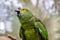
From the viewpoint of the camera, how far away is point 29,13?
1.05 metres

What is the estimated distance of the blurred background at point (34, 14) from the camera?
3.47ft

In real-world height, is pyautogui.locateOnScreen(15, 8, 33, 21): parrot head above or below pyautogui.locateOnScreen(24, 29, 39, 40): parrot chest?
above

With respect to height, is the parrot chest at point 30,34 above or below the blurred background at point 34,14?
below

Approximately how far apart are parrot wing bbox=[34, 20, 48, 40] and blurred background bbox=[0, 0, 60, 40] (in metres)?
0.03

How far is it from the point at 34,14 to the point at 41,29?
11 centimetres

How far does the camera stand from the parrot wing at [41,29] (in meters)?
1.04

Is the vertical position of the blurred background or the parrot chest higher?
the blurred background

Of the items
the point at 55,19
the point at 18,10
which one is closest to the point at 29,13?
the point at 18,10

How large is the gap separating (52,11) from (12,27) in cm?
28

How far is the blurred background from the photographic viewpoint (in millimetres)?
1058

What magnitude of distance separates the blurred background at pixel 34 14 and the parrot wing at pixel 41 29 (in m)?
0.03

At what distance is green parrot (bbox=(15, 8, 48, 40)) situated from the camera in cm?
104

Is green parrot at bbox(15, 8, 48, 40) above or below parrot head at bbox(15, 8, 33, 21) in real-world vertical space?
below

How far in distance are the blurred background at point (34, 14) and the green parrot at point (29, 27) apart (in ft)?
0.10
